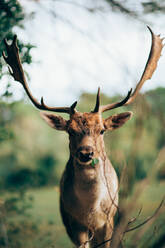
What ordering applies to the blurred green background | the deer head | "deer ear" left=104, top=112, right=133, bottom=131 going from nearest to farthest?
the deer head, "deer ear" left=104, top=112, right=133, bottom=131, the blurred green background

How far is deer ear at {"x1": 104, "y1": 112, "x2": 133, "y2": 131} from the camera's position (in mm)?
4199

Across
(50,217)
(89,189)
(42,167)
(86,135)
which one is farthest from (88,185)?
(42,167)

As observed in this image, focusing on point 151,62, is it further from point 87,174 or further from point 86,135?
point 87,174

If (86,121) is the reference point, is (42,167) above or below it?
below

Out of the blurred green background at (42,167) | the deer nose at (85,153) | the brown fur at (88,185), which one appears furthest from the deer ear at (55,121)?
the blurred green background at (42,167)

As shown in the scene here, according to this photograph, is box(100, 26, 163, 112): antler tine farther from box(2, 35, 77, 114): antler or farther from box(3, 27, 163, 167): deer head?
box(2, 35, 77, 114): antler

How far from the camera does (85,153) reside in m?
3.53

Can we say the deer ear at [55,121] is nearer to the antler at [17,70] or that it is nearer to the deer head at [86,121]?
the deer head at [86,121]

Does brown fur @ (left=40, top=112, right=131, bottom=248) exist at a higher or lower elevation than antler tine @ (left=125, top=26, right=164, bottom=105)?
lower

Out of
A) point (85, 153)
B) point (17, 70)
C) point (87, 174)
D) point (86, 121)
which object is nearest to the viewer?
→ point (85, 153)

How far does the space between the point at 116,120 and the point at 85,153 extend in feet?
3.06

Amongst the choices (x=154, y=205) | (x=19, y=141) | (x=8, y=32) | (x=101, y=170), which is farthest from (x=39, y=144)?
(x=101, y=170)

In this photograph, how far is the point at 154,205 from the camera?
8422 mm

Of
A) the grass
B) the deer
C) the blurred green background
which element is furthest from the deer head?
the blurred green background
